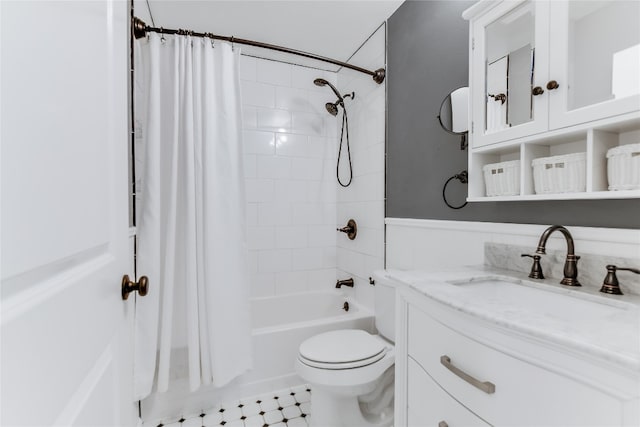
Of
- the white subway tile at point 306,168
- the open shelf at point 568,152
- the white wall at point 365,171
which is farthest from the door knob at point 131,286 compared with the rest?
the white subway tile at point 306,168

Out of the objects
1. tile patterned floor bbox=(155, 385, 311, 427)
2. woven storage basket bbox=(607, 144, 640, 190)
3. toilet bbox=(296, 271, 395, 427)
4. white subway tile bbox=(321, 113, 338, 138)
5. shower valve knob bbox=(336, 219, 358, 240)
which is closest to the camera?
woven storage basket bbox=(607, 144, 640, 190)

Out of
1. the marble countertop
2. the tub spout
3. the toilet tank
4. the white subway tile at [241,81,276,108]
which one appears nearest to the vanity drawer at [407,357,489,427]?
the marble countertop

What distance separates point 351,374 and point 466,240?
81 cm

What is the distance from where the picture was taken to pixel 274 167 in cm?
250

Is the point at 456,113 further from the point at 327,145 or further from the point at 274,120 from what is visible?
the point at 274,120

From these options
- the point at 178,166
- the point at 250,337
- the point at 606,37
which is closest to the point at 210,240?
the point at 178,166

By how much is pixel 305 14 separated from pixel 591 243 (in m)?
1.90

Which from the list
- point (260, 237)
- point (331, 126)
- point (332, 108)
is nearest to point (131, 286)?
point (260, 237)

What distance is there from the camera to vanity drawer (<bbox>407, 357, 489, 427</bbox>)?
2.38 ft

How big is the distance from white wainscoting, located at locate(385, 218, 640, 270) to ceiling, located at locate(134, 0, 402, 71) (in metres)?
1.32

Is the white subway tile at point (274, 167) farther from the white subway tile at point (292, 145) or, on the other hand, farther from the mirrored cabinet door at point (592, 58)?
the mirrored cabinet door at point (592, 58)

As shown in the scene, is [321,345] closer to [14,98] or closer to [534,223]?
[534,223]

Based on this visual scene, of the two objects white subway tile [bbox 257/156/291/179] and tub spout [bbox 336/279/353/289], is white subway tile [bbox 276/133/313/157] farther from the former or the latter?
tub spout [bbox 336/279/353/289]

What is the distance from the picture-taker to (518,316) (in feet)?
2.02
